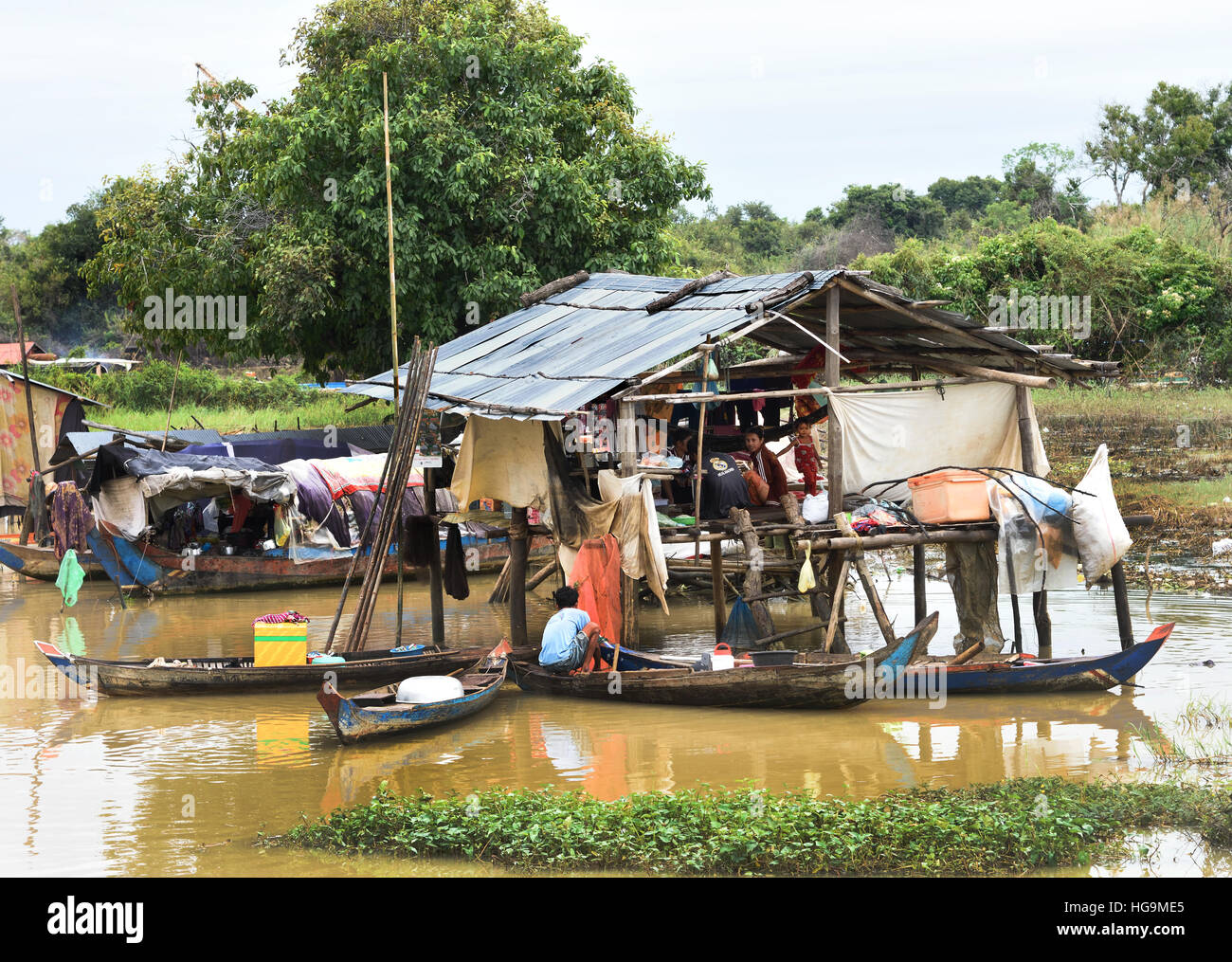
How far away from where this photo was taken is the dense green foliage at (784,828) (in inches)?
254

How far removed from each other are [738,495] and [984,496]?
217 centimetres

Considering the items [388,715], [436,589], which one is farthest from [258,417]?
[388,715]

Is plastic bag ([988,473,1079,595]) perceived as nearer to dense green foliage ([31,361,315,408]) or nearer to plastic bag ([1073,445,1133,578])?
plastic bag ([1073,445,1133,578])

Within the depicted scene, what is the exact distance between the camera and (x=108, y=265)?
70.8 feet

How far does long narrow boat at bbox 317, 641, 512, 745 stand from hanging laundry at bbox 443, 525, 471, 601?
2567 millimetres

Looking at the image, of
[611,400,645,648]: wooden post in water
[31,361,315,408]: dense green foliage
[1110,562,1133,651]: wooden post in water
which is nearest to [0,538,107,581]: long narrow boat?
[611,400,645,648]: wooden post in water

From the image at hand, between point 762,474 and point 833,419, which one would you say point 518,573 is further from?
point 833,419

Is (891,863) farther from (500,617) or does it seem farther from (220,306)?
(220,306)

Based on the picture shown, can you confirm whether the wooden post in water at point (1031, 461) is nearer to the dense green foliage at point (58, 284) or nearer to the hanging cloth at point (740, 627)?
the hanging cloth at point (740, 627)

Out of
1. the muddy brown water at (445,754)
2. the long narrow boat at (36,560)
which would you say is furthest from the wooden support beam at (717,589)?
the long narrow boat at (36,560)

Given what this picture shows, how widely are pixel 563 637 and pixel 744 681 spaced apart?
167 centimetres

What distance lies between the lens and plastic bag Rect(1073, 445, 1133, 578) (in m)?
10.3

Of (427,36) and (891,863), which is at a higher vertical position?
(427,36)
